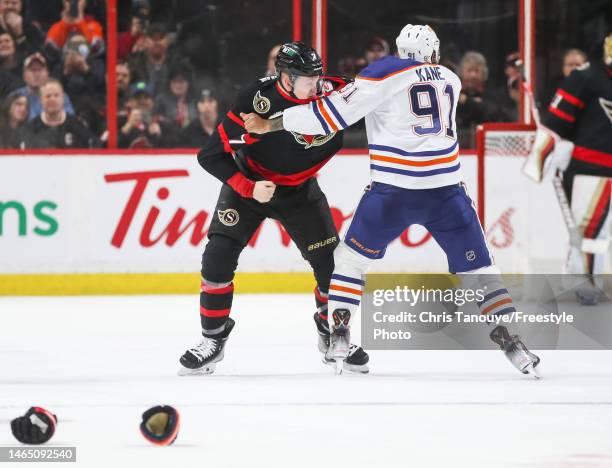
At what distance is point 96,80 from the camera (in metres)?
7.56

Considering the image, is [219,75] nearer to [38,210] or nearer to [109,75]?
[109,75]

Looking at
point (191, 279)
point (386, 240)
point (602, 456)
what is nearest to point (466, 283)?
point (386, 240)

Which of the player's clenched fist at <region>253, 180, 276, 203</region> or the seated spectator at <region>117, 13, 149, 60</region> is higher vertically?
the seated spectator at <region>117, 13, 149, 60</region>

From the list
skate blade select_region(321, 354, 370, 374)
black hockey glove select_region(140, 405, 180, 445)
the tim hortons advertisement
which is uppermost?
black hockey glove select_region(140, 405, 180, 445)

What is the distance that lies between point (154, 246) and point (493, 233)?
1.82 m

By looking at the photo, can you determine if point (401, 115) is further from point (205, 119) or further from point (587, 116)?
point (205, 119)

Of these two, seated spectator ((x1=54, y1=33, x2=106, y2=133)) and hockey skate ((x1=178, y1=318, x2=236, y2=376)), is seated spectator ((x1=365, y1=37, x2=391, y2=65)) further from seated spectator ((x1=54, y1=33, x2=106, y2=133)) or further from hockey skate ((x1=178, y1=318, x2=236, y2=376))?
hockey skate ((x1=178, y1=318, x2=236, y2=376))

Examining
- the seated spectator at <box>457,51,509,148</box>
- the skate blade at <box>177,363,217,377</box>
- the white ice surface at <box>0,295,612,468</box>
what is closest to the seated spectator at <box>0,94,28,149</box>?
the white ice surface at <box>0,295,612,468</box>

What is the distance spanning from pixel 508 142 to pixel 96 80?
2293 millimetres

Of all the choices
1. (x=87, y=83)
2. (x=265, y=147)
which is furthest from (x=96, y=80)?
(x=265, y=147)

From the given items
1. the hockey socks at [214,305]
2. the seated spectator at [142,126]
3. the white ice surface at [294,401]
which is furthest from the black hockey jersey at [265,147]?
the seated spectator at [142,126]

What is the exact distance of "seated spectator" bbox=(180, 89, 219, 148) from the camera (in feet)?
25.0

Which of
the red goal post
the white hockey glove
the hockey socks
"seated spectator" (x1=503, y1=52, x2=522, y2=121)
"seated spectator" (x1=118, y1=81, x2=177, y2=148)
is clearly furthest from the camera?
"seated spectator" (x1=503, y1=52, x2=522, y2=121)

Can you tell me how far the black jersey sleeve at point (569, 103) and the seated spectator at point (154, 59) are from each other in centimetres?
219
